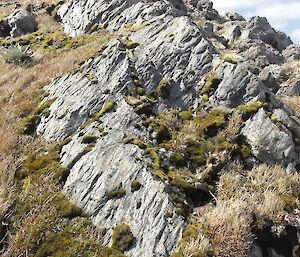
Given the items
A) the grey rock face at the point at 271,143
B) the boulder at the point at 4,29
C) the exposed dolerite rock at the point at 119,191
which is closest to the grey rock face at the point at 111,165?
the exposed dolerite rock at the point at 119,191

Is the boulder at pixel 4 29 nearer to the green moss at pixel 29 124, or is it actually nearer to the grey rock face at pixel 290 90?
the green moss at pixel 29 124

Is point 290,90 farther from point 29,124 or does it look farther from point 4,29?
point 4,29

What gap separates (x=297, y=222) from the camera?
26.8 ft

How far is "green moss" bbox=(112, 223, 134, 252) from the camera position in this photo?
765 centimetres

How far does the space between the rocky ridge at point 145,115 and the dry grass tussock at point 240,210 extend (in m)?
0.44

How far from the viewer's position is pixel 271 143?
33.6ft

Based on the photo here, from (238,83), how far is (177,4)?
23249mm

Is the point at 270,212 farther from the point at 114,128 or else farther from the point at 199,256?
the point at 114,128

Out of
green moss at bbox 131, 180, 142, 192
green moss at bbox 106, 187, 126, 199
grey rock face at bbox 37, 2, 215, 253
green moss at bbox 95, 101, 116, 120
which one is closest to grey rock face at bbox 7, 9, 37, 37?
grey rock face at bbox 37, 2, 215, 253

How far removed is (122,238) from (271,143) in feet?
16.7

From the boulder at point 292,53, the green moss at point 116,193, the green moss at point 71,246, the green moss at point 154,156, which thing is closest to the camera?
the green moss at point 71,246

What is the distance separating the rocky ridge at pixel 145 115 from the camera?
8461 mm

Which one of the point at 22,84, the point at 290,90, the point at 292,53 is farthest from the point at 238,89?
the point at 292,53

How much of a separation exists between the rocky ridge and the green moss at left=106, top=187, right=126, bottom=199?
1.0 inches
